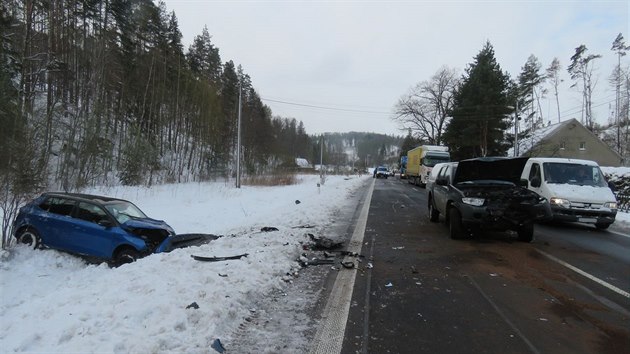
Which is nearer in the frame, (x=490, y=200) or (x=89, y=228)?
(x=490, y=200)

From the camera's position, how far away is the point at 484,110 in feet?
150

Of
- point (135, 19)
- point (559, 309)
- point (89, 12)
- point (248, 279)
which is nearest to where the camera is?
point (559, 309)

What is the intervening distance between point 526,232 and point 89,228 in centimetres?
1037

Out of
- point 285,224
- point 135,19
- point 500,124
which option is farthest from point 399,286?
point 500,124

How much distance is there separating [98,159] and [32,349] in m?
21.5

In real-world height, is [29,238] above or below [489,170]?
below

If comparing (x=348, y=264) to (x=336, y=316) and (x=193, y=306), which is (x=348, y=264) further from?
(x=193, y=306)

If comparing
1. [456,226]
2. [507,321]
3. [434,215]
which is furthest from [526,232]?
[507,321]

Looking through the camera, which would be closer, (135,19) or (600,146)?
(135,19)

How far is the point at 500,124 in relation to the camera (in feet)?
153

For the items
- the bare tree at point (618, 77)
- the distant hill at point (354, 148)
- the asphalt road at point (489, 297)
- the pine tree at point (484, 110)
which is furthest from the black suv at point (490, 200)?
the distant hill at point (354, 148)

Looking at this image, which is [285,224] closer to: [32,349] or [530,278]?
[530,278]

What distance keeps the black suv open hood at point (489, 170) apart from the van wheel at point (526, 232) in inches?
73.1

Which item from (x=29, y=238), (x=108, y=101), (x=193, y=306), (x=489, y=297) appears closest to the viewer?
(x=193, y=306)
